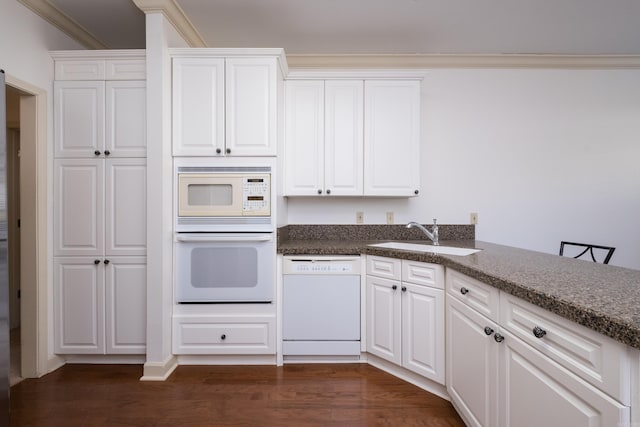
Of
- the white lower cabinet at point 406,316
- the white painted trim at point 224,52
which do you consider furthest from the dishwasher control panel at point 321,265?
the white painted trim at point 224,52

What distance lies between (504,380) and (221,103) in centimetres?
235


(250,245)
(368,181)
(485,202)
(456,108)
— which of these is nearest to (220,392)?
(250,245)

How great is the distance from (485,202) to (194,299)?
271 centimetres

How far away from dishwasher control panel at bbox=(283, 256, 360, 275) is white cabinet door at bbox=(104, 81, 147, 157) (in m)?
1.36

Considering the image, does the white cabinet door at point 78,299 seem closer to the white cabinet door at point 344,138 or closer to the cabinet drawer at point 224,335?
the cabinet drawer at point 224,335

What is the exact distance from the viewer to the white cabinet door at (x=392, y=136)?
263cm

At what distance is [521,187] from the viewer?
117 inches

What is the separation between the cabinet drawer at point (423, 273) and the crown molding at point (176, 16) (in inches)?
94.8

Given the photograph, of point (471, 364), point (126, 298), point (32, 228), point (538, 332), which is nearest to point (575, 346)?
point (538, 332)

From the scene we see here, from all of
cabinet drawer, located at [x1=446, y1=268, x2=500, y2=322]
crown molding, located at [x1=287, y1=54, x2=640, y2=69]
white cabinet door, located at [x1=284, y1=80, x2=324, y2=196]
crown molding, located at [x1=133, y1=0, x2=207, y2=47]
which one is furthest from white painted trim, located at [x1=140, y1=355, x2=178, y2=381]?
crown molding, located at [x1=287, y1=54, x2=640, y2=69]

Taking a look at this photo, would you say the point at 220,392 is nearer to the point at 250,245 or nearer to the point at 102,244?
the point at 250,245

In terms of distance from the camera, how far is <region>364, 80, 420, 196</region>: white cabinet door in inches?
104

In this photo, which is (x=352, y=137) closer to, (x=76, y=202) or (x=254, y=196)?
(x=254, y=196)

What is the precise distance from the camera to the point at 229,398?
195 cm
